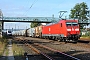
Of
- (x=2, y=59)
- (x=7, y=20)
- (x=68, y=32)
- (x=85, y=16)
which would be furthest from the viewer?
(x=85, y=16)

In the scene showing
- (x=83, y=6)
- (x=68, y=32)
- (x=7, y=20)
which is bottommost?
(x=68, y=32)

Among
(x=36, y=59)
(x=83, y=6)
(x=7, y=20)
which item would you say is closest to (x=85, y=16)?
(x=83, y=6)

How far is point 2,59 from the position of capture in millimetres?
14719

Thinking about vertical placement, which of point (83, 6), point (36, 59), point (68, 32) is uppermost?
point (83, 6)

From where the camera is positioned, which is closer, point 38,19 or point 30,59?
point 30,59

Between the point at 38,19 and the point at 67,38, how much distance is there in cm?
6023

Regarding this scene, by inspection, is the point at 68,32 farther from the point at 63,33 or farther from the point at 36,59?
the point at 36,59

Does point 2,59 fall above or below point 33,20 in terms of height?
below

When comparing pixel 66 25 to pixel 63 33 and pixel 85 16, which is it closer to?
pixel 63 33

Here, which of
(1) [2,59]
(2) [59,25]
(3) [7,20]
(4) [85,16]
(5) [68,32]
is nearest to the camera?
(1) [2,59]

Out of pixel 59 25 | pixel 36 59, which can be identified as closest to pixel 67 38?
pixel 59 25

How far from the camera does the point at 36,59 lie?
1527 centimetres

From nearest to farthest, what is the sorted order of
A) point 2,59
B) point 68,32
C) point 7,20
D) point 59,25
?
point 2,59 → point 68,32 → point 59,25 → point 7,20

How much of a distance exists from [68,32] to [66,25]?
0.95 meters
